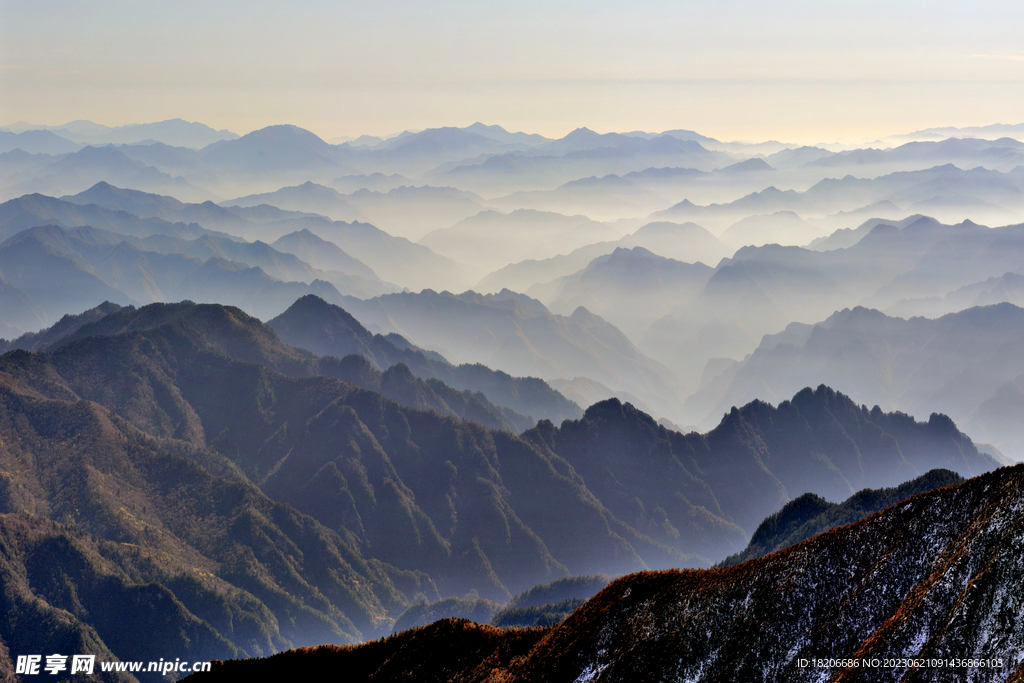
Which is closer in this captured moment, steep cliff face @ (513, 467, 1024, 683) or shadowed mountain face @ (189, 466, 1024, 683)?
steep cliff face @ (513, 467, 1024, 683)

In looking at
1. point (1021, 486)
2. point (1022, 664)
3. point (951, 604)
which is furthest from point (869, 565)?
point (1022, 664)

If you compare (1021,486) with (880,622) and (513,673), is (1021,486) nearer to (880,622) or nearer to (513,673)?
(880,622)

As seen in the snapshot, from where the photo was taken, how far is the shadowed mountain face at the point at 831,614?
40.3 m

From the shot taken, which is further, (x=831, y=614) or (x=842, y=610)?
(x=831, y=614)

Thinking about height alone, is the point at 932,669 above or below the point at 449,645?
above

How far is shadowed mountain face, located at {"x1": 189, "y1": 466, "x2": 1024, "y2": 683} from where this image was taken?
1588 inches

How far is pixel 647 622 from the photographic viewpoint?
57.3 metres

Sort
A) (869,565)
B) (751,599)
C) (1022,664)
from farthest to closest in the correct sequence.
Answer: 1. (751,599)
2. (869,565)
3. (1022,664)

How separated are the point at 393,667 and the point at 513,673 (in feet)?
50.4

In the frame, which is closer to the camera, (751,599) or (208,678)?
(751,599)

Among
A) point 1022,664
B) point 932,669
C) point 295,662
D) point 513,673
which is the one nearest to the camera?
point 1022,664

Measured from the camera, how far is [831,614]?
50031 mm

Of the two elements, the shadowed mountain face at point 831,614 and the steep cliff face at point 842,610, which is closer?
the steep cliff face at point 842,610

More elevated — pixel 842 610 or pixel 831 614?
pixel 842 610
